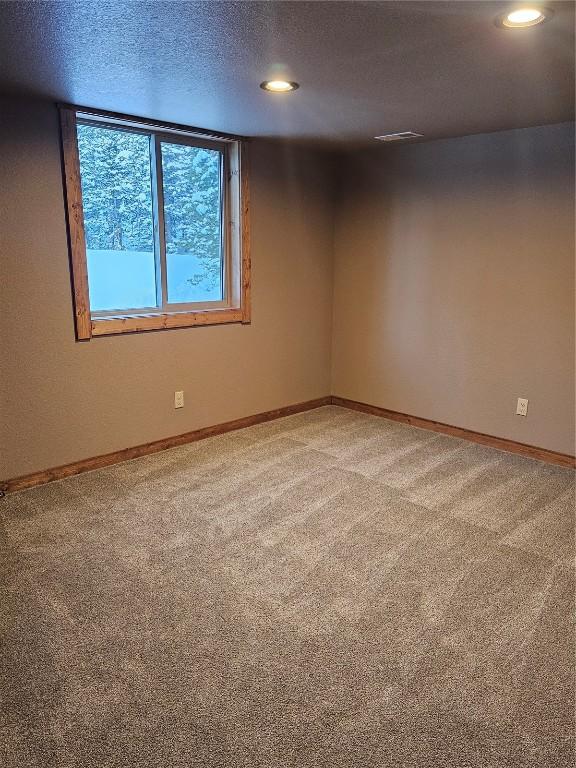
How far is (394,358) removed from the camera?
4.68 meters

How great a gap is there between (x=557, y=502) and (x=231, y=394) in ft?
7.93

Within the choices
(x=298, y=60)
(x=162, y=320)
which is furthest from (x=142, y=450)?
(x=298, y=60)

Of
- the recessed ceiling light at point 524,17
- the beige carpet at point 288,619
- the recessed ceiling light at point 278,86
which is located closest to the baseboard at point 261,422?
the beige carpet at point 288,619

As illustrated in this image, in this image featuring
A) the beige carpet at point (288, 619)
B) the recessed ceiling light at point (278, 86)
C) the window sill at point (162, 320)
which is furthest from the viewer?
the window sill at point (162, 320)

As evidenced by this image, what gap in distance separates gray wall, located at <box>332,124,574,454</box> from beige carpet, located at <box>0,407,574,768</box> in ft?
2.45

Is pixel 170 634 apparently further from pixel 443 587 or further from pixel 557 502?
pixel 557 502

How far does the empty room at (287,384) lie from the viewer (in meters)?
1.79

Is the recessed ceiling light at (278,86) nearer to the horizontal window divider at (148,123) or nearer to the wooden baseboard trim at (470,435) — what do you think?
the horizontal window divider at (148,123)

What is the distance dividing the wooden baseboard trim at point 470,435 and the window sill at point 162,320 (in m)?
1.38

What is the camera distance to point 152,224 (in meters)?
3.76

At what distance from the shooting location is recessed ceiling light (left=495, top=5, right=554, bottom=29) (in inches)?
69.7

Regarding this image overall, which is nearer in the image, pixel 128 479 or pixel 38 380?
pixel 38 380

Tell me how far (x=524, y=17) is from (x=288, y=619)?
7.60ft

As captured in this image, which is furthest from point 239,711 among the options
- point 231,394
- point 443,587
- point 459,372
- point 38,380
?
point 459,372
